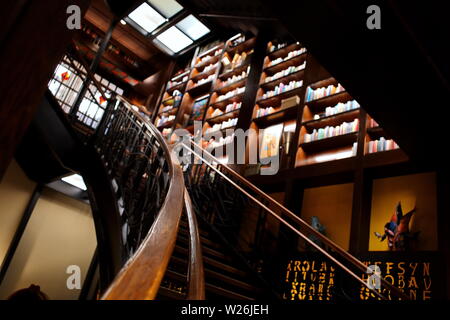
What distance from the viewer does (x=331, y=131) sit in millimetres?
5105

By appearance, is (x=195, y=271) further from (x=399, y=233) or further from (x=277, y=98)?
(x=277, y=98)

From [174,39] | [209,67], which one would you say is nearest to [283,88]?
[209,67]

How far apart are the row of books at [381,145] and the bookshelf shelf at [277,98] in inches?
69.4

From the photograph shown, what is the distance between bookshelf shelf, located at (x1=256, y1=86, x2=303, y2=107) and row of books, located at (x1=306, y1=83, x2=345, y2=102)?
23 cm

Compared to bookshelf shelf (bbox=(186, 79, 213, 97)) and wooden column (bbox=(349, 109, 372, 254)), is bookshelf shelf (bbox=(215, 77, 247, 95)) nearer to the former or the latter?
bookshelf shelf (bbox=(186, 79, 213, 97))

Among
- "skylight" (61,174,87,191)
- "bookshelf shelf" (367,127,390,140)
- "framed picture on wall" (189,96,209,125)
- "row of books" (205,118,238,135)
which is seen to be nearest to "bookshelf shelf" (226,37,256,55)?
"framed picture on wall" (189,96,209,125)

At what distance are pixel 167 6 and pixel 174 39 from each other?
45.8 inches

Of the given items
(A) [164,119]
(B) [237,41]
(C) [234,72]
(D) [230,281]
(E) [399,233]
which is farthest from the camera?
(A) [164,119]

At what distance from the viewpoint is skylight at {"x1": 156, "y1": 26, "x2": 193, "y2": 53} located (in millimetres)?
9136

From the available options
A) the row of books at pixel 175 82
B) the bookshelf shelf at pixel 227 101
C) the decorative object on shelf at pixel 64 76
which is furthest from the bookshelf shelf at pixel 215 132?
the decorative object on shelf at pixel 64 76

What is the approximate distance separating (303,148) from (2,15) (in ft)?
16.1

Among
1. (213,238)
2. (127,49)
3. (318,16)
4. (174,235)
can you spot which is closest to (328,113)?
(213,238)

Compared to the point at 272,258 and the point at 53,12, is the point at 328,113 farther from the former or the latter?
the point at 53,12

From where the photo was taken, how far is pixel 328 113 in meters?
5.23
